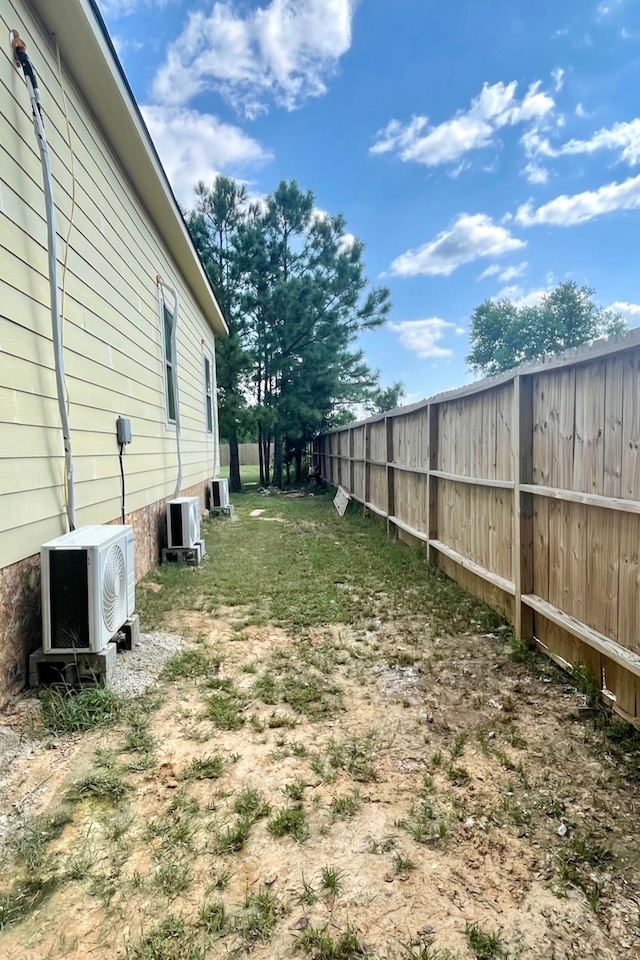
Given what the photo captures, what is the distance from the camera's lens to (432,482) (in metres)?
5.18

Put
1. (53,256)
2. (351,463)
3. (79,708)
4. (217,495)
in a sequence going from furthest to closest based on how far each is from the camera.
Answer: (351,463)
(217,495)
(53,256)
(79,708)

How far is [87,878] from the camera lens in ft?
4.62

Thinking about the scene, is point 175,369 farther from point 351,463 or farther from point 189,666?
point 351,463

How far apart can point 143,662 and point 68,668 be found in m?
0.50

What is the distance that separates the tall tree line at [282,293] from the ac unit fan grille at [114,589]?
37.4ft

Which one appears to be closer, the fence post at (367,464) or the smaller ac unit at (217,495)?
the fence post at (367,464)

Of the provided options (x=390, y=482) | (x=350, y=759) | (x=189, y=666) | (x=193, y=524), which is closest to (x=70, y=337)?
(x=189, y=666)

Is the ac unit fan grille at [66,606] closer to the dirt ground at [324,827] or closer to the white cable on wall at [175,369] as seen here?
the dirt ground at [324,827]

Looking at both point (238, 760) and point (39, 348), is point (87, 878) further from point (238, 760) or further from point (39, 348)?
point (39, 348)

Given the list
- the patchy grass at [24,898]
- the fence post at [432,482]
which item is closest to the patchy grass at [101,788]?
the patchy grass at [24,898]

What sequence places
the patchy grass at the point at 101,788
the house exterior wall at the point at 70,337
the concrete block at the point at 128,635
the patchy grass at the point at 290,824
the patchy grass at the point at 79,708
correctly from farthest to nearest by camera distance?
1. the concrete block at the point at 128,635
2. the house exterior wall at the point at 70,337
3. the patchy grass at the point at 79,708
4. the patchy grass at the point at 101,788
5. the patchy grass at the point at 290,824

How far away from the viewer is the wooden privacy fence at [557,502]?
7.23ft

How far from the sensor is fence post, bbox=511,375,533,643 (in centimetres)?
310

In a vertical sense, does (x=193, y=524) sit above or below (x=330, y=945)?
above
